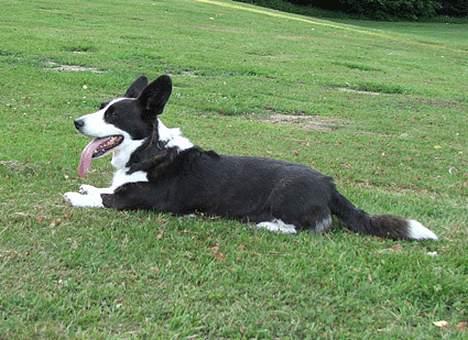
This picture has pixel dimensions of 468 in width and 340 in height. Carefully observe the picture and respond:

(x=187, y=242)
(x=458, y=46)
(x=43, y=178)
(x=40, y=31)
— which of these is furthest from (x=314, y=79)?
(x=458, y=46)

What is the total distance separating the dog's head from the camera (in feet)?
17.2

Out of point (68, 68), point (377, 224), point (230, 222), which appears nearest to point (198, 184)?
point (230, 222)

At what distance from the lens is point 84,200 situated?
5.39 metres

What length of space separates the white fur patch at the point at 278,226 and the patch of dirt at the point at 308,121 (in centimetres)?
546

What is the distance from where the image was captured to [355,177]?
7656 millimetres

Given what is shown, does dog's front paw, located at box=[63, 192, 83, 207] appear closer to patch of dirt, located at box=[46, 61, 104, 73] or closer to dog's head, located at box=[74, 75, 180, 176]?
dog's head, located at box=[74, 75, 180, 176]

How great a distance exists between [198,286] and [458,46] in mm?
34029

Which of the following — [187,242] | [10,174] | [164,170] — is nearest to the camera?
[187,242]

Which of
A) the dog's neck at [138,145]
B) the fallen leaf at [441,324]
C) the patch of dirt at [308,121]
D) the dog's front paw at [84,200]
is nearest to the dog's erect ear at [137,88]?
the dog's neck at [138,145]

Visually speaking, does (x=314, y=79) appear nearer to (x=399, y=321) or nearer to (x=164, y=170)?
(x=164, y=170)

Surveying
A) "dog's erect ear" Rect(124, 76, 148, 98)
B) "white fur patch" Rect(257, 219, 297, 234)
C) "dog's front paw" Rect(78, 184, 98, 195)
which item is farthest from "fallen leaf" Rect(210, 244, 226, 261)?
"dog's erect ear" Rect(124, 76, 148, 98)

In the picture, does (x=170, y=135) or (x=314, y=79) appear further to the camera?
(x=314, y=79)

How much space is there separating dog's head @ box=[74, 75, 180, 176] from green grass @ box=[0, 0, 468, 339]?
0.54 metres

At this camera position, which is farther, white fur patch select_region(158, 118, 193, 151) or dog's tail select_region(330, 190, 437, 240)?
white fur patch select_region(158, 118, 193, 151)
